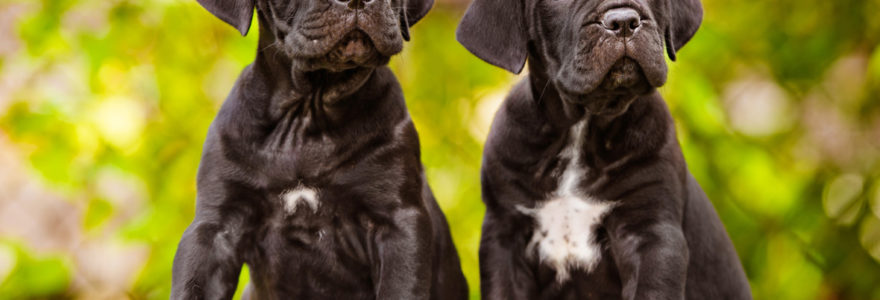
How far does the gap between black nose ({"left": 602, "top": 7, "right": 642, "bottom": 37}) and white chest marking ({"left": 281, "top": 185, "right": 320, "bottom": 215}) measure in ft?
3.62

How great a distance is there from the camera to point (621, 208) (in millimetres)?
3898

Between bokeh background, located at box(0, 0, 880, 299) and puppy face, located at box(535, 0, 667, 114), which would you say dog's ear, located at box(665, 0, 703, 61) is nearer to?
puppy face, located at box(535, 0, 667, 114)

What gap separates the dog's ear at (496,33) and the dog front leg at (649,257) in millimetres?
670

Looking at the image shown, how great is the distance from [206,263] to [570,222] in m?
1.27

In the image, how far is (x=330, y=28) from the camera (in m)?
3.45

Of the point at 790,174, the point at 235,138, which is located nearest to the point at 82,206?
the point at 235,138

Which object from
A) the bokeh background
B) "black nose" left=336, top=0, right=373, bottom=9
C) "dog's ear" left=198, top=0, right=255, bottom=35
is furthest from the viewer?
the bokeh background

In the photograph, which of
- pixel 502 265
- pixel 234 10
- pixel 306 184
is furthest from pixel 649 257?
pixel 234 10

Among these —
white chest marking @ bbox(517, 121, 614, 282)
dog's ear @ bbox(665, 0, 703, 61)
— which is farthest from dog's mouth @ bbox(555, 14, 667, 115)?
white chest marking @ bbox(517, 121, 614, 282)

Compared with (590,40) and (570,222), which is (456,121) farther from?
(590,40)

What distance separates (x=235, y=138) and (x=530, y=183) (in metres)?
1.04

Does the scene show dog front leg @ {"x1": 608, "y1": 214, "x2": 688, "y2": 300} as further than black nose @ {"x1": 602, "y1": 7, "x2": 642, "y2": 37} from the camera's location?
Yes

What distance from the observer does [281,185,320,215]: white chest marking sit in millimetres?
3713

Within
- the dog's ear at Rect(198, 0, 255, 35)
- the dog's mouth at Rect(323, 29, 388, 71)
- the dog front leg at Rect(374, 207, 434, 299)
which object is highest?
the dog's ear at Rect(198, 0, 255, 35)
